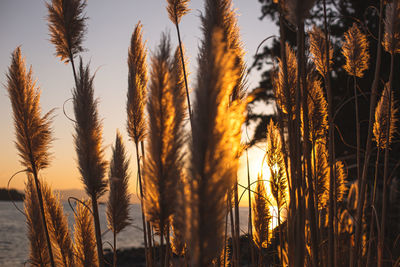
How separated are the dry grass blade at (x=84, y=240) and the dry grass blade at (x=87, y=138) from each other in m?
1.02

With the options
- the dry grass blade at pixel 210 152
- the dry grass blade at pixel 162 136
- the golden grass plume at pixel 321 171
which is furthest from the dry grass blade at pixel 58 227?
the dry grass blade at pixel 210 152

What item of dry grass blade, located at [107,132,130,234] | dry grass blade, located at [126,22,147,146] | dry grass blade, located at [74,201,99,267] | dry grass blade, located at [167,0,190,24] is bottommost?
dry grass blade, located at [74,201,99,267]

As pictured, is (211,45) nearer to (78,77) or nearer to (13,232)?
(78,77)

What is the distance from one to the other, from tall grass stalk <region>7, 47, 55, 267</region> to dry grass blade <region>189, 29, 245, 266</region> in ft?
4.87

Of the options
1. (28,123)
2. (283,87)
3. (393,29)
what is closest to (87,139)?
(28,123)

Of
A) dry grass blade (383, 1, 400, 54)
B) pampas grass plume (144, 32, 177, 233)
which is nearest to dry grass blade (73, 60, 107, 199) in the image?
pampas grass plume (144, 32, 177, 233)

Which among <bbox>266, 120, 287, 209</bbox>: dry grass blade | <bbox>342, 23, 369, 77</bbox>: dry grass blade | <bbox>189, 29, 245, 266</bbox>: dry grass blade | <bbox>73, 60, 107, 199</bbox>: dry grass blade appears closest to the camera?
<bbox>189, 29, 245, 266</bbox>: dry grass blade

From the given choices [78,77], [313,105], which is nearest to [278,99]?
[313,105]

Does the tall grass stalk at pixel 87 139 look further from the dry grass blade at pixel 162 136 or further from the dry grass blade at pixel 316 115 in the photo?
the dry grass blade at pixel 316 115

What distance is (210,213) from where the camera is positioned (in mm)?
881

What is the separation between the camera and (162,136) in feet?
3.61

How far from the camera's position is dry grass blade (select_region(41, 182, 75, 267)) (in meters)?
2.58

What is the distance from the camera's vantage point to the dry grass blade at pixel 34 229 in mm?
2541

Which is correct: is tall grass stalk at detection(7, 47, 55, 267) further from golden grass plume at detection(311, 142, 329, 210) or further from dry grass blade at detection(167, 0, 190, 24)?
golden grass plume at detection(311, 142, 329, 210)
